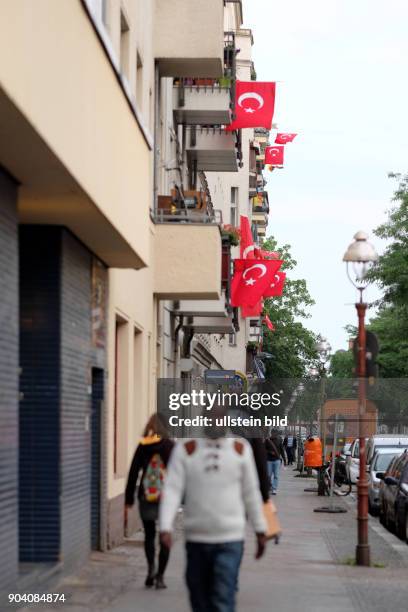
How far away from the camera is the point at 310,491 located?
43969mm

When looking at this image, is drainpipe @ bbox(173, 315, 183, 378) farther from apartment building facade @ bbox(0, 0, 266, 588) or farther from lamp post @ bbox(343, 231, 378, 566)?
lamp post @ bbox(343, 231, 378, 566)

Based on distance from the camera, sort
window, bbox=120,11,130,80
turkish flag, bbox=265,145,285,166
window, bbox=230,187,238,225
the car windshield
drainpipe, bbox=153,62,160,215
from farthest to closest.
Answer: turkish flag, bbox=265,145,285,166, window, bbox=230,187,238,225, the car windshield, drainpipe, bbox=153,62,160,215, window, bbox=120,11,130,80

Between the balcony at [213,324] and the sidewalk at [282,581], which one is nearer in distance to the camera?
the sidewalk at [282,581]

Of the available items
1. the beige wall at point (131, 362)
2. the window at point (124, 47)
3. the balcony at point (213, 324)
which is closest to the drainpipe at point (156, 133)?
the beige wall at point (131, 362)

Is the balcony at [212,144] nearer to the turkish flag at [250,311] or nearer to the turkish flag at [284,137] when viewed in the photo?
the turkish flag at [250,311]

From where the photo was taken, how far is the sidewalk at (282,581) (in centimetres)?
1436

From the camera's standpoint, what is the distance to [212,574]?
9.60 metres

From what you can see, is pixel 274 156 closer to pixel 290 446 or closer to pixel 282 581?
pixel 290 446

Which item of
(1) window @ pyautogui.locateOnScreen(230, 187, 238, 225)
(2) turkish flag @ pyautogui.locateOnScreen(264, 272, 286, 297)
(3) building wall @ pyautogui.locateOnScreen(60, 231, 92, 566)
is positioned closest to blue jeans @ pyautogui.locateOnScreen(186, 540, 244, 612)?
(3) building wall @ pyautogui.locateOnScreen(60, 231, 92, 566)

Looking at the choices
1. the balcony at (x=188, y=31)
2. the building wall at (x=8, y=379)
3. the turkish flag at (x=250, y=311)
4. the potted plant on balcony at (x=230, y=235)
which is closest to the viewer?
the building wall at (x=8, y=379)

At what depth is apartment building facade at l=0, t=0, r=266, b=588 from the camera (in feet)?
38.0

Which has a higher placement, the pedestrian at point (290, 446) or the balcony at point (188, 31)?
the balcony at point (188, 31)

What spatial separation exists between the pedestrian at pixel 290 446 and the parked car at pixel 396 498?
43.6 meters

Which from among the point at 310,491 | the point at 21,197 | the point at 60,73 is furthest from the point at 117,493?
the point at 310,491
